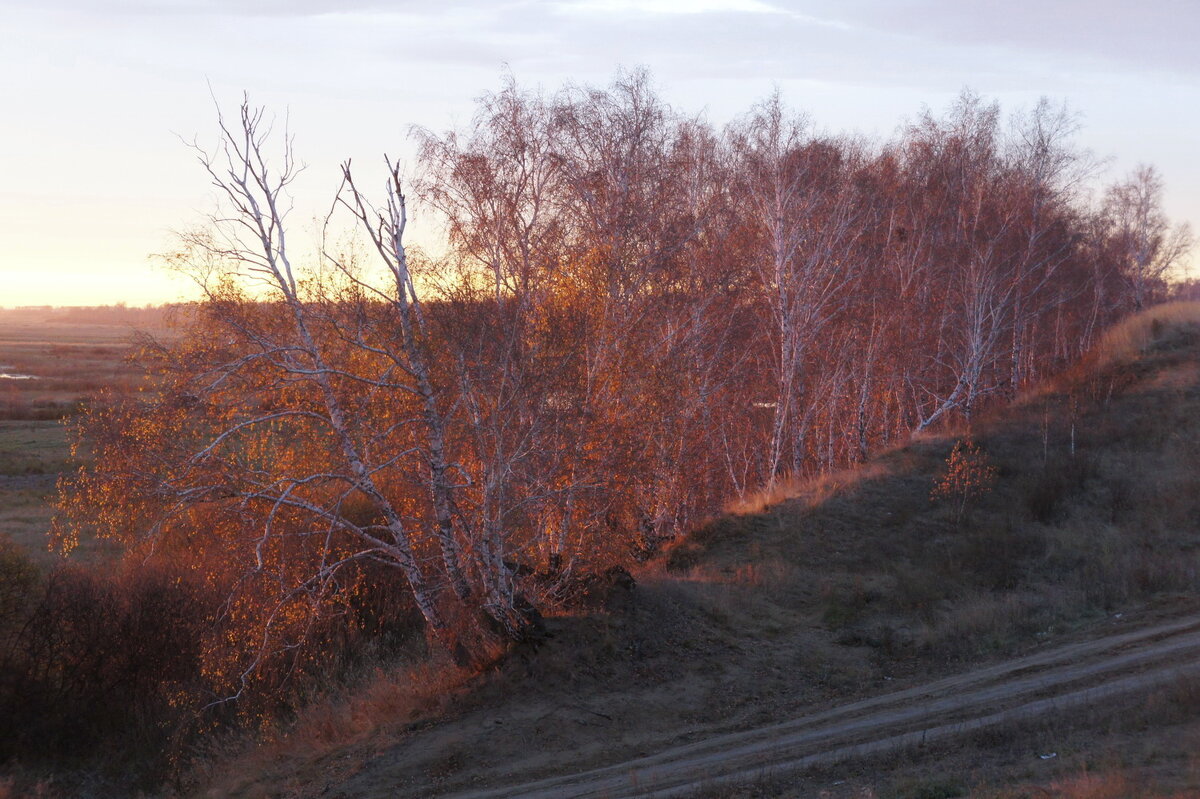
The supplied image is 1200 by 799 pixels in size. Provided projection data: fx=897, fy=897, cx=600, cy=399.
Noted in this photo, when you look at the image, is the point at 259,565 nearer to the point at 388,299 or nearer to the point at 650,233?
the point at 388,299

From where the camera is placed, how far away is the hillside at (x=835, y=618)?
11109 mm

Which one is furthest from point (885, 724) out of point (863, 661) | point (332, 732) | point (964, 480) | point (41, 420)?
point (41, 420)

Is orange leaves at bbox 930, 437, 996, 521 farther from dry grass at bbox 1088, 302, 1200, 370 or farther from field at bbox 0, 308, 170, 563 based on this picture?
field at bbox 0, 308, 170, 563

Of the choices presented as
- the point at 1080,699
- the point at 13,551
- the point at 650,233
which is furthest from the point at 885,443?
the point at 13,551

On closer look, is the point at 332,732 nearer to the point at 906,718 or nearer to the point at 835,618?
the point at 906,718

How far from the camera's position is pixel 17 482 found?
3231cm

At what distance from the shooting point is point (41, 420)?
46.1m

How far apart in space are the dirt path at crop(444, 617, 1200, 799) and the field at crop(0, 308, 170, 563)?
831cm

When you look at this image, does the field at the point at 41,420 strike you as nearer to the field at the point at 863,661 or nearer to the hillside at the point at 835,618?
the field at the point at 863,661

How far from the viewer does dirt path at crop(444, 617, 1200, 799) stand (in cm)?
962

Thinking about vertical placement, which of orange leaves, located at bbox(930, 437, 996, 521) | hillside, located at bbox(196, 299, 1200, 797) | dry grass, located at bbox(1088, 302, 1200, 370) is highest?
dry grass, located at bbox(1088, 302, 1200, 370)

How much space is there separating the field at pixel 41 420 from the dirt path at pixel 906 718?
8.31 metres

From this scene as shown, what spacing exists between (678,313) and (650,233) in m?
1.97

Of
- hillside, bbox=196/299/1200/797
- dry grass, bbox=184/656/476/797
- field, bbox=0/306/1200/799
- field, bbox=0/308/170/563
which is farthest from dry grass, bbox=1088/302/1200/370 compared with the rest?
field, bbox=0/308/170/563
